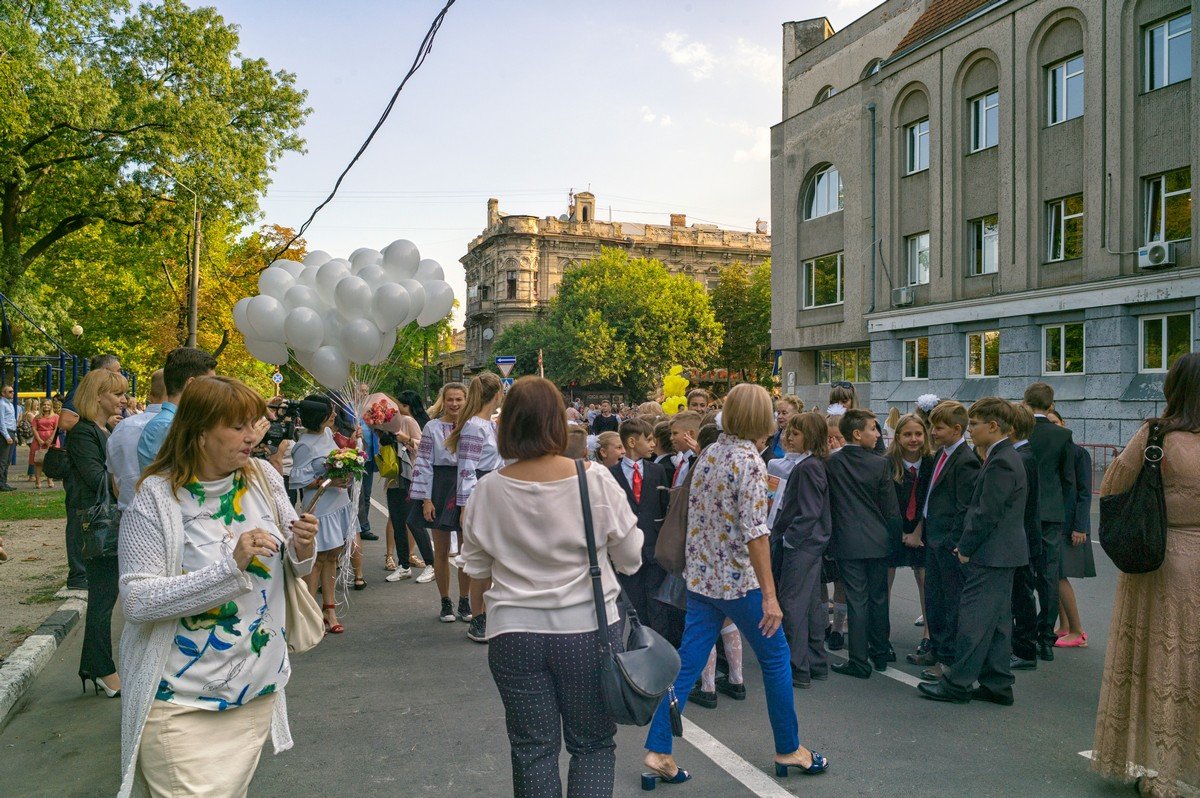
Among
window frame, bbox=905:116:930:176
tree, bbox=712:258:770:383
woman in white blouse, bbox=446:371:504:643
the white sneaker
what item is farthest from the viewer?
tree, bbox=712:258:770:383

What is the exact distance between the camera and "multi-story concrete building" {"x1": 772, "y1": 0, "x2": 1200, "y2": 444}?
18.6 meters

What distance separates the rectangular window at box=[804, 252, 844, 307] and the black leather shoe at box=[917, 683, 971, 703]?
2463 centimetres

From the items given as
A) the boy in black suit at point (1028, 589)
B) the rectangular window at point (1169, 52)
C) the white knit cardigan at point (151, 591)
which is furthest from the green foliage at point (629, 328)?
the white knit cardigan at point (151, 591)

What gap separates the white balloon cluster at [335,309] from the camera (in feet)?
26.8

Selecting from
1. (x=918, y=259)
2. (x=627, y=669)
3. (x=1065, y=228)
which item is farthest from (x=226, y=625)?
(x=918, y=259)

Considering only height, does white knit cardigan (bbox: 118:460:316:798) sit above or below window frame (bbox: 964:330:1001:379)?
below

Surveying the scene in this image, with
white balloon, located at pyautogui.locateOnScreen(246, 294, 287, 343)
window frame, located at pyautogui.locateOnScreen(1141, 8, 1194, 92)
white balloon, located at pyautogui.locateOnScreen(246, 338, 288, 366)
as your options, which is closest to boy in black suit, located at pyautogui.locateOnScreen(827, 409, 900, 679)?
white balloon, located at pyautogui.locateOnScreen(246, 294, 287, 343)

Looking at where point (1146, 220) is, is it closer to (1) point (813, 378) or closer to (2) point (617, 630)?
(1) point (813, 378)

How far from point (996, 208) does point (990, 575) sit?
19.9 m

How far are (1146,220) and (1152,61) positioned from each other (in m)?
3.30

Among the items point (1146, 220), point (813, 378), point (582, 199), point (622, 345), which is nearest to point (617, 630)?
point (1146, 220)

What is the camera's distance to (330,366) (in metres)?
8.28

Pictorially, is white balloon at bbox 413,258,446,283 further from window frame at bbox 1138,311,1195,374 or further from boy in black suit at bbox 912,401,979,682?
window frame at bbox 1138,311,1195,374

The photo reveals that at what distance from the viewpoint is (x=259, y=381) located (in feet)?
156
